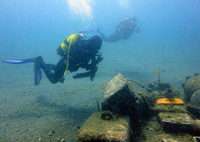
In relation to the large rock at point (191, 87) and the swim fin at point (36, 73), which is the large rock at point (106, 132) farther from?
the swim fin at point (36, 73)

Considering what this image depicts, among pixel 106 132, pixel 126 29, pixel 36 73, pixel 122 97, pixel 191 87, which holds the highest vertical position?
pixel 126 29

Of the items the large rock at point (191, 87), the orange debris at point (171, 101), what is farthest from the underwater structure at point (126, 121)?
the large rock at point (191, 87)

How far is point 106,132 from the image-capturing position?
206cm

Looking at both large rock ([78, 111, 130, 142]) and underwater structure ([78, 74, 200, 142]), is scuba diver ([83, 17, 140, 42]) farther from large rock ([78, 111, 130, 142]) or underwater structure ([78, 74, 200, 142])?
large rock ([78, 111, 130, 142])

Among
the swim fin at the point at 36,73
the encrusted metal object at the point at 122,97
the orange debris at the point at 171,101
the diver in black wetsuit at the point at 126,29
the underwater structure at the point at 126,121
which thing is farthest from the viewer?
the diver in black wetsuit at the point at 126,29

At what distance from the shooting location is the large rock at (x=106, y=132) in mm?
1920

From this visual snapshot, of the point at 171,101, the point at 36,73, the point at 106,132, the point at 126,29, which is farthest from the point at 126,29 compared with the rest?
the point at 106,132

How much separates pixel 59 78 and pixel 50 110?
161 centimetres

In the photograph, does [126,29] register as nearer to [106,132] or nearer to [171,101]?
[171,101]

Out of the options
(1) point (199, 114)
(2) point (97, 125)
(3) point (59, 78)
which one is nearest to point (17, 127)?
(3) point (59, 78)

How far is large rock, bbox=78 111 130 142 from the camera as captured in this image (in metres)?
1.92

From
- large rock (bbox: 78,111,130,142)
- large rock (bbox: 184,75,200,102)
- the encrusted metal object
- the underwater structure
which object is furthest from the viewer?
large rock (bbox: 184,75,200,102)

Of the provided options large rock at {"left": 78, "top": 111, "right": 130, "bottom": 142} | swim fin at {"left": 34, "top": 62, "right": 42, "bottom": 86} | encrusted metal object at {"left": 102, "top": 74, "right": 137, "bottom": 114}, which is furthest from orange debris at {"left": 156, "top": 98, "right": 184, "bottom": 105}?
swim fin at {"left": 34, "top": 62, "right": 42, "bottom": 86}

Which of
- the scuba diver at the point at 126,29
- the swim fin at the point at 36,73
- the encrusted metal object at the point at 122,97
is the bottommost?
the encrusted metal object at the point at 122,97
